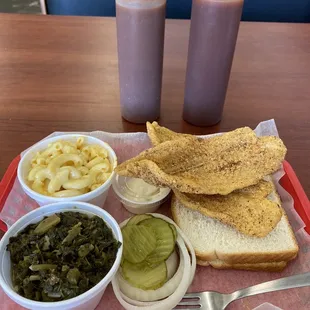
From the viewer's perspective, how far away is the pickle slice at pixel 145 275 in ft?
2.85

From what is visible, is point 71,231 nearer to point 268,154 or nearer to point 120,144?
point 120,144

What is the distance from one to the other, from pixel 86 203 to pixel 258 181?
472mm

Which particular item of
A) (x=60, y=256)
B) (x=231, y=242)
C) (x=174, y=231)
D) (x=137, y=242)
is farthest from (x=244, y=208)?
(x=60, y=256)

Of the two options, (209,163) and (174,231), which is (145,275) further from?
(209,163)

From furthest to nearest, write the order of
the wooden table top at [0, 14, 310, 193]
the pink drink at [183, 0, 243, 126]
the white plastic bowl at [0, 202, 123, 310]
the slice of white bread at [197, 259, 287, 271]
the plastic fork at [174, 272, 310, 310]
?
the wooden table top at [0, 14, 310, 193] < the pink drink at [183, 0, 243, 126] < the slice of white bread at [197, 259, 287, 271] < the plastic fork at [174, 272, 310, 310] < the white plastic bowl at [0, 202, 123, 310]

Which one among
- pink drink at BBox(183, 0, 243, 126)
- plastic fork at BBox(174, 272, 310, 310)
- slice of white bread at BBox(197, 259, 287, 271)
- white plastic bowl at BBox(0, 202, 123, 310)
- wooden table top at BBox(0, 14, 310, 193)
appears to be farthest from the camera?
wooden table top at BBox(0, 14, 310, 193)

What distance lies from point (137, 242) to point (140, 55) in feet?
1.92

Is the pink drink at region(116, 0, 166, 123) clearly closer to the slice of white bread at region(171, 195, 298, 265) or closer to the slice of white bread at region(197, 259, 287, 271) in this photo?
the slice of white bread at region(171, 195, 298, 265)

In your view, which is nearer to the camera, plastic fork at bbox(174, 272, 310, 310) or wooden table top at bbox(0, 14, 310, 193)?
plastic fork at bbox(174, 272, 310, 310)

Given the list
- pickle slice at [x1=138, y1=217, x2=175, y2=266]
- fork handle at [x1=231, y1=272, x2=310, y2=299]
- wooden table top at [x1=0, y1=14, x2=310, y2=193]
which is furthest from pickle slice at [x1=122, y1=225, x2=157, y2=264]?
wooden table top at [x1=0, y1=14, x2=310, y2=193]

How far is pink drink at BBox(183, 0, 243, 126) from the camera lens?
3.52ft

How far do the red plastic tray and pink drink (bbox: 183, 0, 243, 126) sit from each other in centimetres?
33

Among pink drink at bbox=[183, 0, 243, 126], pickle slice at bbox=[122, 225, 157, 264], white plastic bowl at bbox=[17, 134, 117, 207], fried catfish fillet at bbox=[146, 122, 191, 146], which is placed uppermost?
pink drink at bbox=[183, 0, 243, 126]

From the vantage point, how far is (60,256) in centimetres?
82
